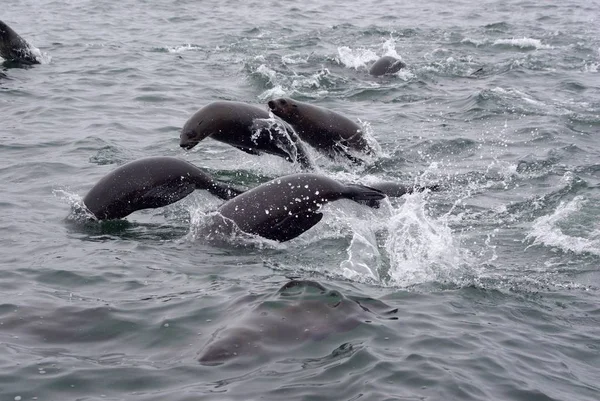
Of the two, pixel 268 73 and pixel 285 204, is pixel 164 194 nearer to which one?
pixel 285 204

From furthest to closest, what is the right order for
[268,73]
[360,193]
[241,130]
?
1. [268,73]
2. [241,130]
3. [360,193]

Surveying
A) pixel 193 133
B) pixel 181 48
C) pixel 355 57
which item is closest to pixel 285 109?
pixel 193 133

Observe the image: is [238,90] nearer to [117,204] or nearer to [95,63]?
[95,63]

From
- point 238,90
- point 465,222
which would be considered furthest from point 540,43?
point 465,222

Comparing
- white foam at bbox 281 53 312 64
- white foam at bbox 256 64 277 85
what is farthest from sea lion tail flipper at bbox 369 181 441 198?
white foam at bbox 281 53 312 64

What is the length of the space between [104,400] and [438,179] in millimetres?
6365

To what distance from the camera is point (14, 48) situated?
1638 centimetres

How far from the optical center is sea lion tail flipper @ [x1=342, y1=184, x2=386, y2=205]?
7781mm

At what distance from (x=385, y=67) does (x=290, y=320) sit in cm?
1133

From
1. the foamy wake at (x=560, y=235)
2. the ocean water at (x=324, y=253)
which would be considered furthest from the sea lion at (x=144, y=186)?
the foamy wake at (x=560, y=235)

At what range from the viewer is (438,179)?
34.1ft

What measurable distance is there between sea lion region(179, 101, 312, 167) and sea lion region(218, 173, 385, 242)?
1.95m

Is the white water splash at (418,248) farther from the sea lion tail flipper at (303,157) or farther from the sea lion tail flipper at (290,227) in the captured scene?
the sea lion tail flipper at (303,157)

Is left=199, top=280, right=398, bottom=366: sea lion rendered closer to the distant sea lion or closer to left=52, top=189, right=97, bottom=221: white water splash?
the distant sea lion
